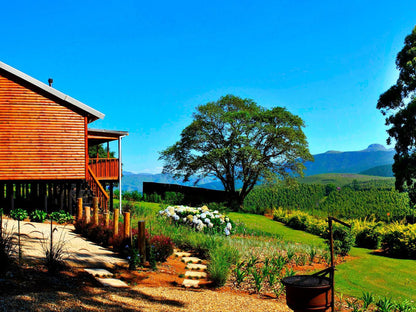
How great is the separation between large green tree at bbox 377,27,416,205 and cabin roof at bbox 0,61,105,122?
16.7 m

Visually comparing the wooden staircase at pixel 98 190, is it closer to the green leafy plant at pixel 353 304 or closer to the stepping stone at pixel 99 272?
the stepping stone at pixel 99 272

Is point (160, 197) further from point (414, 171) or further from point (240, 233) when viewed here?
point (414, 171)

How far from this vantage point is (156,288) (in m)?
7.28

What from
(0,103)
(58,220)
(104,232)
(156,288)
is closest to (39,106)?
(0,103)

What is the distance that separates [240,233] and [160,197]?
13166mm

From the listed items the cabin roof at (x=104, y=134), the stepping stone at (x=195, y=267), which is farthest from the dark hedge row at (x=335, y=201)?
the stepping stone at (x=195, y=267)

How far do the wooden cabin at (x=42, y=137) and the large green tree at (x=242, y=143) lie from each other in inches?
486

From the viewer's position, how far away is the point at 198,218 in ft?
46.8

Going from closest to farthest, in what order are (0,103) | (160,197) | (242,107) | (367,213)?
(0,103), (367,213), (160,197), (242,107)

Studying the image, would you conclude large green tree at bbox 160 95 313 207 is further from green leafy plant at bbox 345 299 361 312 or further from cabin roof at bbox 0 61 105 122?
green leafy plant at bbox 345 299 361 312

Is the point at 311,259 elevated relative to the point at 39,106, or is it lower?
lower

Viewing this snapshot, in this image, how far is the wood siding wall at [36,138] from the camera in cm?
1636

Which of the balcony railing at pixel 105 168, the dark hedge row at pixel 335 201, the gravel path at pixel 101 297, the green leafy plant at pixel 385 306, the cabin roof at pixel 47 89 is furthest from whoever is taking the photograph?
the dark hedge row at pixel 335 201

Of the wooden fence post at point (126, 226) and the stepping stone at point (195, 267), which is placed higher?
the wooden fence post at point (126, 226)
